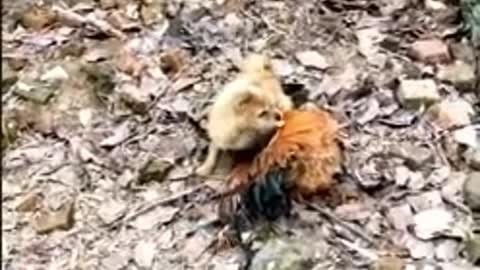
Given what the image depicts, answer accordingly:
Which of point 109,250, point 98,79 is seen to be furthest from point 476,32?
point 109,250

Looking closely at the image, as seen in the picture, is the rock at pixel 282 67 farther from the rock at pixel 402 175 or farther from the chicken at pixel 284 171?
the rock at pixel 402 175

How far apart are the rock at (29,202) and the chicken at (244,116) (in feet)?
0.95

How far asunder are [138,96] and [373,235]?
0.58m

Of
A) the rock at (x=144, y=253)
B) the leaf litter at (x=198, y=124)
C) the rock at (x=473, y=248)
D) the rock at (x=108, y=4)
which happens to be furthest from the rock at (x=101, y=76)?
the rock at (x=473, y=248)

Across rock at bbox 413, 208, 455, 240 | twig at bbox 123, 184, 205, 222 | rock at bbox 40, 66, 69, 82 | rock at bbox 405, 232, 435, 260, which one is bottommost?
rock at bbox 405, 232, 435, 260

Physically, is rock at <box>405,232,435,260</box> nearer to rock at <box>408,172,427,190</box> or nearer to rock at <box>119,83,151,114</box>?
rock at <box>408,172,427,190</box>

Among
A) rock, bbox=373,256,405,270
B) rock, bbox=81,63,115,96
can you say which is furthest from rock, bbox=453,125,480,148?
rock, bbox=81,63,115,96

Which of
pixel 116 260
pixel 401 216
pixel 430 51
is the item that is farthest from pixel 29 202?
pixel 430 51

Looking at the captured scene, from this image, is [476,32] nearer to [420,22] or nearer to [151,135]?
[420,22]

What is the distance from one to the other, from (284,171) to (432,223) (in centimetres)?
27

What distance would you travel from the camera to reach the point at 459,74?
2.24m

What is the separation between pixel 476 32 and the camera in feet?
7.53

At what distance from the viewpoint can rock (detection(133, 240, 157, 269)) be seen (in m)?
1.83

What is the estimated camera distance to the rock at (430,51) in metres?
2.30
